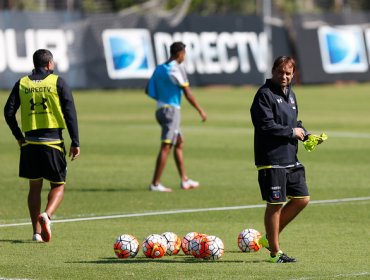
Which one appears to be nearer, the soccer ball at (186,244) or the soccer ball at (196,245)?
the soccer ball at (196,245)

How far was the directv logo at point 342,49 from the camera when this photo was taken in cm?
4806

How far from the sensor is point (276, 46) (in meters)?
48.1

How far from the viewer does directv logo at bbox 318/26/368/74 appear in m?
48.1

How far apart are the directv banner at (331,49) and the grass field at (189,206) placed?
54.0 ft

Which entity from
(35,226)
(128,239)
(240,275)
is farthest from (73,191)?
(240,275)

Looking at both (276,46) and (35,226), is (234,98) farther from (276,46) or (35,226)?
(35,226)

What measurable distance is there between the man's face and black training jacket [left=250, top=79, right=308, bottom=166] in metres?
0.08

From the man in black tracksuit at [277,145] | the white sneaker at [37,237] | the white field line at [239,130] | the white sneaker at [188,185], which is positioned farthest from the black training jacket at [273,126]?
the white field line at [239,130]

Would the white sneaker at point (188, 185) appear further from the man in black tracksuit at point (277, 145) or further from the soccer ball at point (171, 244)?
the man in black tracksuit at point (277, 145)

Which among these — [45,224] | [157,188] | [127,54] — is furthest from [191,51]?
[45,224]

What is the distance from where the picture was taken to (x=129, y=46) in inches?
1721

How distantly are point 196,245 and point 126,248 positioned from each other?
0.69 metres

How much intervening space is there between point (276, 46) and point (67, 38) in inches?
389

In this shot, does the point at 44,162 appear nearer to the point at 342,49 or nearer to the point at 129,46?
the point at 129,46
